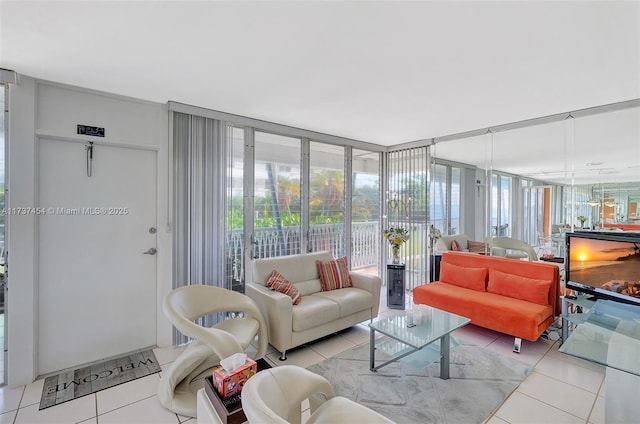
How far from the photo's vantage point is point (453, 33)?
1832 millimetres

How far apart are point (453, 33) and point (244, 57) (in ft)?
4.62

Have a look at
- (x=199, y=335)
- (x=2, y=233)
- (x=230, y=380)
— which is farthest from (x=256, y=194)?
(x=230, y=380)

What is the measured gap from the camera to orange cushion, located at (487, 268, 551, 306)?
318 centimetres

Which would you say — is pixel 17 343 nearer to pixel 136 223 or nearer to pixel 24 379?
pixel 24 379

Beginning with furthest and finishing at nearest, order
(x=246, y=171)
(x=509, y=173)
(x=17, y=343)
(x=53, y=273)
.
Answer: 1. (x=509, y=173)
2. (x=246, y=171)
3. (x=53, y=273)
4. (x=17, y=343)

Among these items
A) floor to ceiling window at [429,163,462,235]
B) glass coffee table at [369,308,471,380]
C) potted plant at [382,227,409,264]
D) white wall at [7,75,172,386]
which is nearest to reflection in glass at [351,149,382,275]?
potted plant at [382,227,409,264]

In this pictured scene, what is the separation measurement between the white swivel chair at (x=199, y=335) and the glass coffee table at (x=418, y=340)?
1095mm

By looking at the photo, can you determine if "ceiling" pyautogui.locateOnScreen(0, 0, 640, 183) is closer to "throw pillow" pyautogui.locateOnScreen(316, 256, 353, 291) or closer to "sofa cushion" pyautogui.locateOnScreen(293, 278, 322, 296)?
"throw pillow" pyautogui.locateOnScreen(316, 256, 353, 291)

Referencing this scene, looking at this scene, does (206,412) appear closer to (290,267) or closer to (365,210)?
(290,267)

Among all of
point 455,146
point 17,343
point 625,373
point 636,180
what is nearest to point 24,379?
point 17,343

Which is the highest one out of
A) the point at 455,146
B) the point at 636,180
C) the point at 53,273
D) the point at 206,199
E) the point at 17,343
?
the point at 455,146

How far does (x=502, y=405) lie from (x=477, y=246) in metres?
2.34

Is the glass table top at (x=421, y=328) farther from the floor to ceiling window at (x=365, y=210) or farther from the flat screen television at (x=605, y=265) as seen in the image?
the floor to ceiling window at (x=365, y=210)

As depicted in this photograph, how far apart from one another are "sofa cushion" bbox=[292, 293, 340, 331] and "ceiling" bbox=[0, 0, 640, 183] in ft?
6.97
